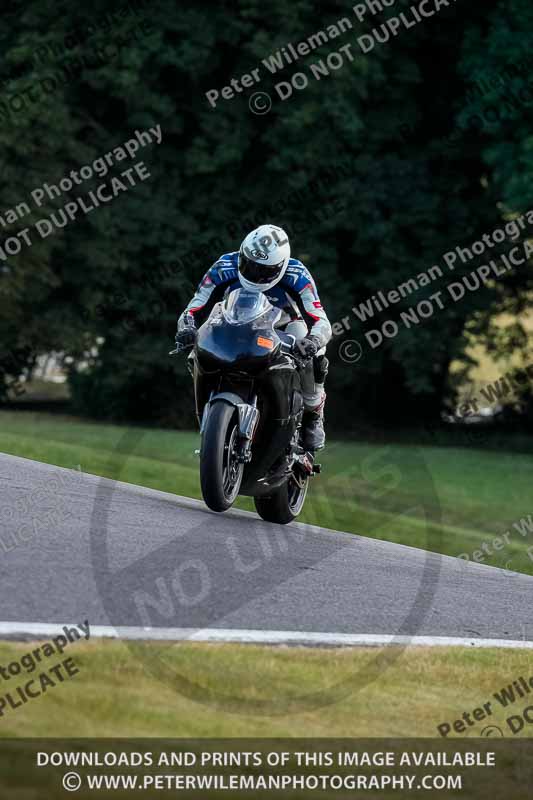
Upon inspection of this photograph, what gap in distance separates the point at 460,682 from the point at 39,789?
2.75 meters

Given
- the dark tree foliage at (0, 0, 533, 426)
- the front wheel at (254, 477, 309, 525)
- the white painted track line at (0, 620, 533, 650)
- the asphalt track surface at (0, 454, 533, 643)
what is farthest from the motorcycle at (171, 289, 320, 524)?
the dark tree foliage at (0, 0, 533, 426)

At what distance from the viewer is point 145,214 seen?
106 ft

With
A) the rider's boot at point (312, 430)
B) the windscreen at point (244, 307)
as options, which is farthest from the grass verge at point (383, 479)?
the windscreen at point (244, 307)

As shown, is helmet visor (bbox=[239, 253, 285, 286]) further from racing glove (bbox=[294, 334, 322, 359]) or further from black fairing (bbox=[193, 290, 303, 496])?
racing glove (bbox=[294, 334, 322, 359])

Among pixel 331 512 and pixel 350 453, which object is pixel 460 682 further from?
pixel 350 453

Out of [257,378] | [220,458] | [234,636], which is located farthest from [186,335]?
[234,636]

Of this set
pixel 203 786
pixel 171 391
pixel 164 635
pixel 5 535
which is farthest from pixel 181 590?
pixel 171 391

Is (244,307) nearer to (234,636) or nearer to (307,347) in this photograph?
(307,347)

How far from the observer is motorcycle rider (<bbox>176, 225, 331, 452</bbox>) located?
30.1ft

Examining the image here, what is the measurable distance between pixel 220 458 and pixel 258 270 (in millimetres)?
1399

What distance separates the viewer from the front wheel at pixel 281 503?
33.6ft

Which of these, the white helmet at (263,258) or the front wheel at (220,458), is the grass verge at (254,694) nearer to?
the front wheel at (220,458)

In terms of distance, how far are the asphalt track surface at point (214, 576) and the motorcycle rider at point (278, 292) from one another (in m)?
1.31

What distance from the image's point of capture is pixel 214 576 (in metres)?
7.89
